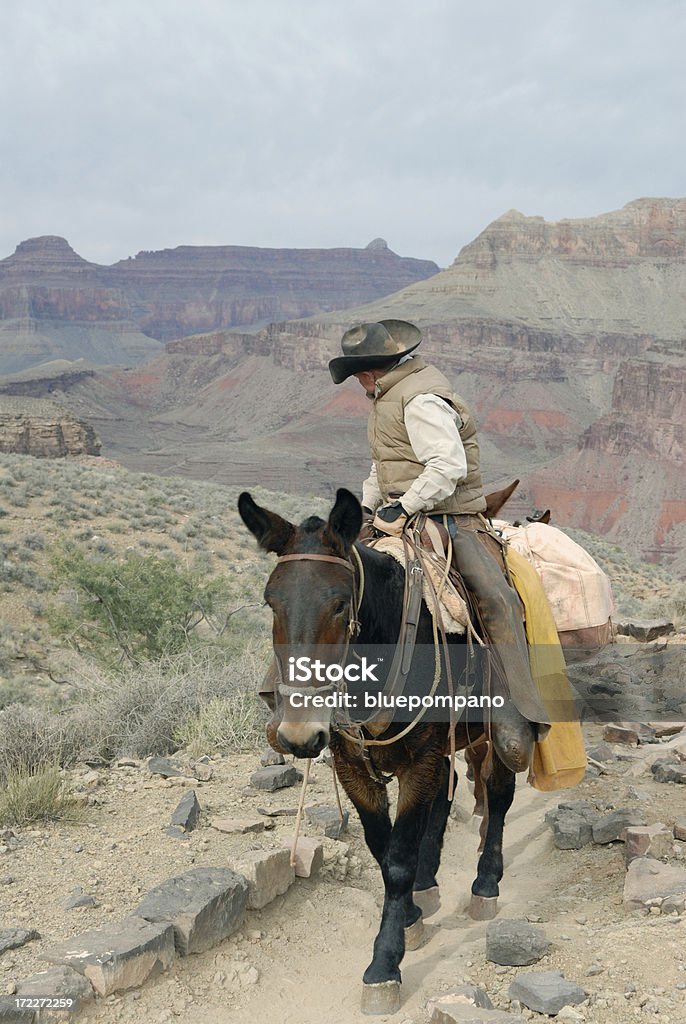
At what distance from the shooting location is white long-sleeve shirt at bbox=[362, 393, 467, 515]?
4914 millimetres

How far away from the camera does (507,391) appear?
116 metres

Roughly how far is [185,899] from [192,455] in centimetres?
9757

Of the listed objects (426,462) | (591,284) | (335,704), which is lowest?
(335,704)

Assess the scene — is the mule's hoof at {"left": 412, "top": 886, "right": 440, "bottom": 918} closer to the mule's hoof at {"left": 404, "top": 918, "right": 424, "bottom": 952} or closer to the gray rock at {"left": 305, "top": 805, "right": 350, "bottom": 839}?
the mule's hoof at {"left": 404, "top": 918, "right": 424, "bottom": 952}

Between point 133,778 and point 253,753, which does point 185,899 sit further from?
point 253,753

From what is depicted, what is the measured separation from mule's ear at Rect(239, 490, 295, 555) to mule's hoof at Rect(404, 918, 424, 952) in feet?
8.52

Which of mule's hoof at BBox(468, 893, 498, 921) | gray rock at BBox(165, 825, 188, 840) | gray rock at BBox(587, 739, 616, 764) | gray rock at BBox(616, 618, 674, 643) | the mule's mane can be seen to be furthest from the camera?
gray rock at BBox(616, 618, 674, 643)

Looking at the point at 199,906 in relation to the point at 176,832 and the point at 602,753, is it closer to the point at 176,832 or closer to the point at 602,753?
the point at 176,832

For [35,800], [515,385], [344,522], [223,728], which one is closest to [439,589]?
[344,522]

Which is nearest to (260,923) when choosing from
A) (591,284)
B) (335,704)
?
(335,704)

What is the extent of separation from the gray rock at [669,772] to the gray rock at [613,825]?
3.89ft

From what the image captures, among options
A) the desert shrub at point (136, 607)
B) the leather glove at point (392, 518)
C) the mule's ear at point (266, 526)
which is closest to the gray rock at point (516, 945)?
the leather glove at point (392, 518)

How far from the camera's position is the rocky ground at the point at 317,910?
4.29 meters

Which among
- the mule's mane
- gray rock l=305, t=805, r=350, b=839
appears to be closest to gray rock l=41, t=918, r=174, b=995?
gray rock l=305, t=805, r=350, b=839
